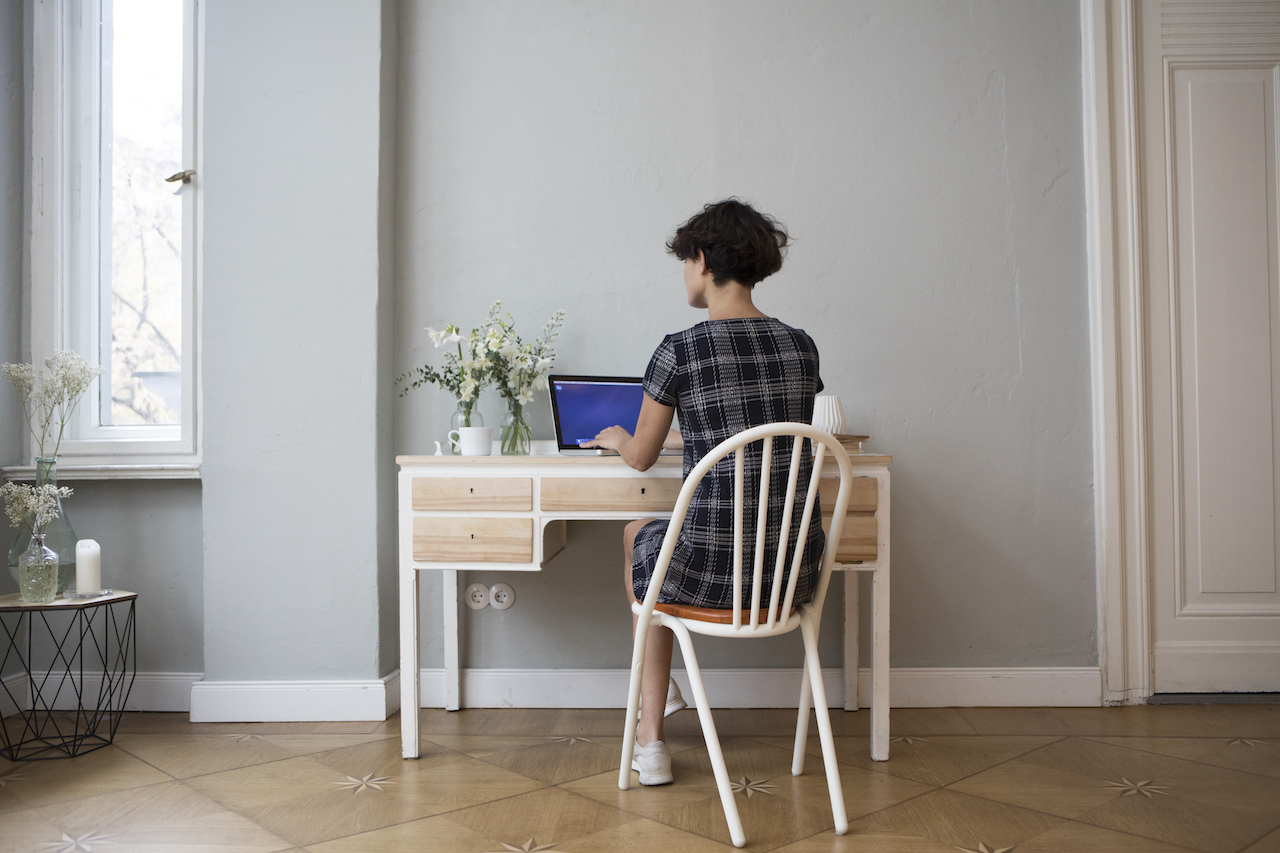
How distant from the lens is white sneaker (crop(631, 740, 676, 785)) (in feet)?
5.84

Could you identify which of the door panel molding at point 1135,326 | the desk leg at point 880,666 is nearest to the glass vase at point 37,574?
the desk leg at point 880,666

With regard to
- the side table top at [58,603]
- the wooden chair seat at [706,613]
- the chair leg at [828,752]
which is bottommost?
the chair leg at [828,752]

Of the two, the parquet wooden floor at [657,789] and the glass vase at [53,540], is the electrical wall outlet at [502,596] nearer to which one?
the parquet wooden floor at [657,789]

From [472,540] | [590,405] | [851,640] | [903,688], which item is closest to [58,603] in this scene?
[472,540]

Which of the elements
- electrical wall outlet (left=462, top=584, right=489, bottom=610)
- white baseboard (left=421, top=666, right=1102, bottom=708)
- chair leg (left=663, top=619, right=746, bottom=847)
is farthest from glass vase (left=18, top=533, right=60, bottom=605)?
chair leg (left=663, top=619, right=746, bottom=847)

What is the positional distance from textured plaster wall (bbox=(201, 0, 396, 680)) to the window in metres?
0.22

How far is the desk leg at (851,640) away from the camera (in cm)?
232

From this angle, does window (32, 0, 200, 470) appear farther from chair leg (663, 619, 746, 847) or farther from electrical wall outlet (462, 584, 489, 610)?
chair leg (663, 619, 746, 847)

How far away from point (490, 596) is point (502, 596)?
1.6 inches

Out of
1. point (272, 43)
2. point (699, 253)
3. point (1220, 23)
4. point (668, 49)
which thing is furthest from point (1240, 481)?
point (272, 43)

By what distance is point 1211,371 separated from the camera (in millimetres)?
2418

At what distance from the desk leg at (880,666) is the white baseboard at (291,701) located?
1.34 m

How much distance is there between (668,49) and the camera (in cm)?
246

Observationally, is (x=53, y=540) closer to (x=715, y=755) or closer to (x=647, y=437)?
(x=647, y=437)
